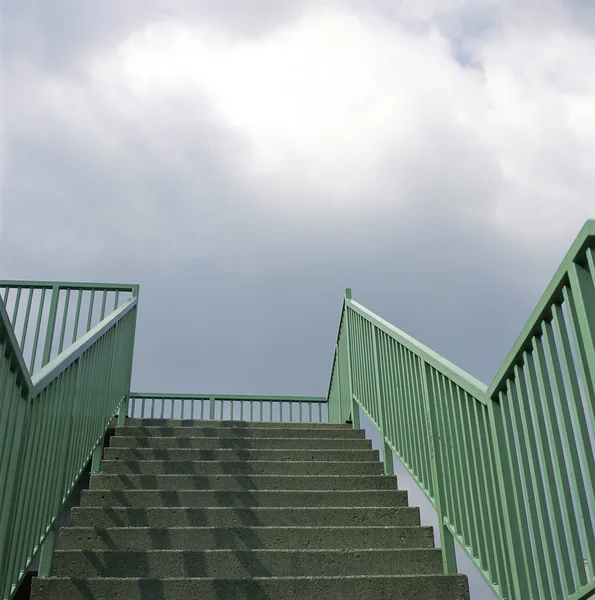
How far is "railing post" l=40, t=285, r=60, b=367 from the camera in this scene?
5.35 meters

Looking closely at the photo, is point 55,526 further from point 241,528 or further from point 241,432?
point 241,432

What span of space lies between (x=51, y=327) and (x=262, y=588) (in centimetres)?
323

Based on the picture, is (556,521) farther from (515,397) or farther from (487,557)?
(487,557)

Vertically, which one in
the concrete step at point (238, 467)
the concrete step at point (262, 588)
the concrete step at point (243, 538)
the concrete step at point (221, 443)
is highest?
the concrete step at point (221, 443)

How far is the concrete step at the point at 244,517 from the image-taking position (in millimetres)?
3684

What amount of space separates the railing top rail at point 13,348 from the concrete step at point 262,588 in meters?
0.99

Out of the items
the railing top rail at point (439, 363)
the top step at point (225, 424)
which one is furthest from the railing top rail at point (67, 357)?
the railing top rail at point (439, 363)

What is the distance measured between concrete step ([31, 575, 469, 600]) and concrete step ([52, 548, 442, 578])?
231 millimetres

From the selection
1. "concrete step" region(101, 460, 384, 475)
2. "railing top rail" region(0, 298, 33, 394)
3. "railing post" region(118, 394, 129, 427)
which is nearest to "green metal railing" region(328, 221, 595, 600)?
"concrete step" region(101, 460, 384, 475)

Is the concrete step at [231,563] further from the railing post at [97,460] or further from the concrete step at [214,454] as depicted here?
the concrete step at [214,454]

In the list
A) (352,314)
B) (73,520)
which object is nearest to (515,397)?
(73,520)

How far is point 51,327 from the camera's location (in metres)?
5.46

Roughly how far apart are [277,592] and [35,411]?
4.28 feet

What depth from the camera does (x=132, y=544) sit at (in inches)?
136
